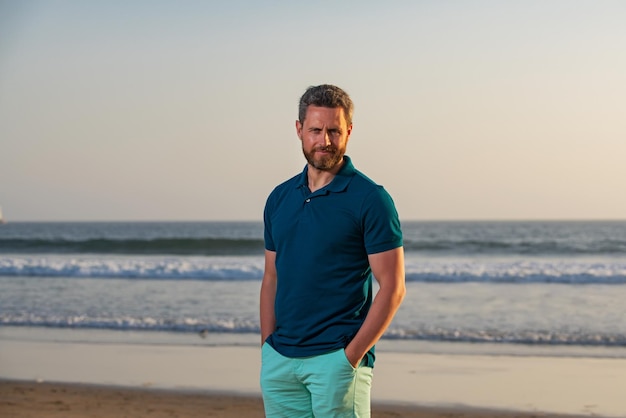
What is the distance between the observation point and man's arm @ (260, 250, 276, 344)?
287 centimetres

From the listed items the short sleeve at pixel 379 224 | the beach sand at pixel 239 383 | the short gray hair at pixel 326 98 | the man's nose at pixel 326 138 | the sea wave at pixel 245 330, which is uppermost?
the short gray hair at pixel 326 98

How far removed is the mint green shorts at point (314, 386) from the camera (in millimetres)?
2598

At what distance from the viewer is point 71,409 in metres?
6.39

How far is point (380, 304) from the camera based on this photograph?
257cm

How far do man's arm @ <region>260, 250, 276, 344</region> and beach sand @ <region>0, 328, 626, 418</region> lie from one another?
3.44 metres

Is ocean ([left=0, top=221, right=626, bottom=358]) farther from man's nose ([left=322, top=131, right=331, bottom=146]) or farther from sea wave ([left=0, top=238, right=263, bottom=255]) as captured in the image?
sea wave ([left=0, top=238, right=263, bottom=255])

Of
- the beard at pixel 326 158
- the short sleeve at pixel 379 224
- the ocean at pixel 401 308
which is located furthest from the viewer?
the ocean at pixel 401 308

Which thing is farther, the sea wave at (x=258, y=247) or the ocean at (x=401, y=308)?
the sea wave at (x=258, y=247)

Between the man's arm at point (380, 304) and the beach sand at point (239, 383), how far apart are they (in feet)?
12.1

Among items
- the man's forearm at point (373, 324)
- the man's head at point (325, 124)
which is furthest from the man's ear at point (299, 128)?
the man's forearm at point (373, 324)

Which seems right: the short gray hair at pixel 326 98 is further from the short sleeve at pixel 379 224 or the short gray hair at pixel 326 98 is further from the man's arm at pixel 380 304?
the man's arm at pixel 380 304

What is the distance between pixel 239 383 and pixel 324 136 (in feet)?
16.0

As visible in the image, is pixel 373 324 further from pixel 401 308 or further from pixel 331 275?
pixel 401 308

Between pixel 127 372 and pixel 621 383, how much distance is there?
4.37 m
